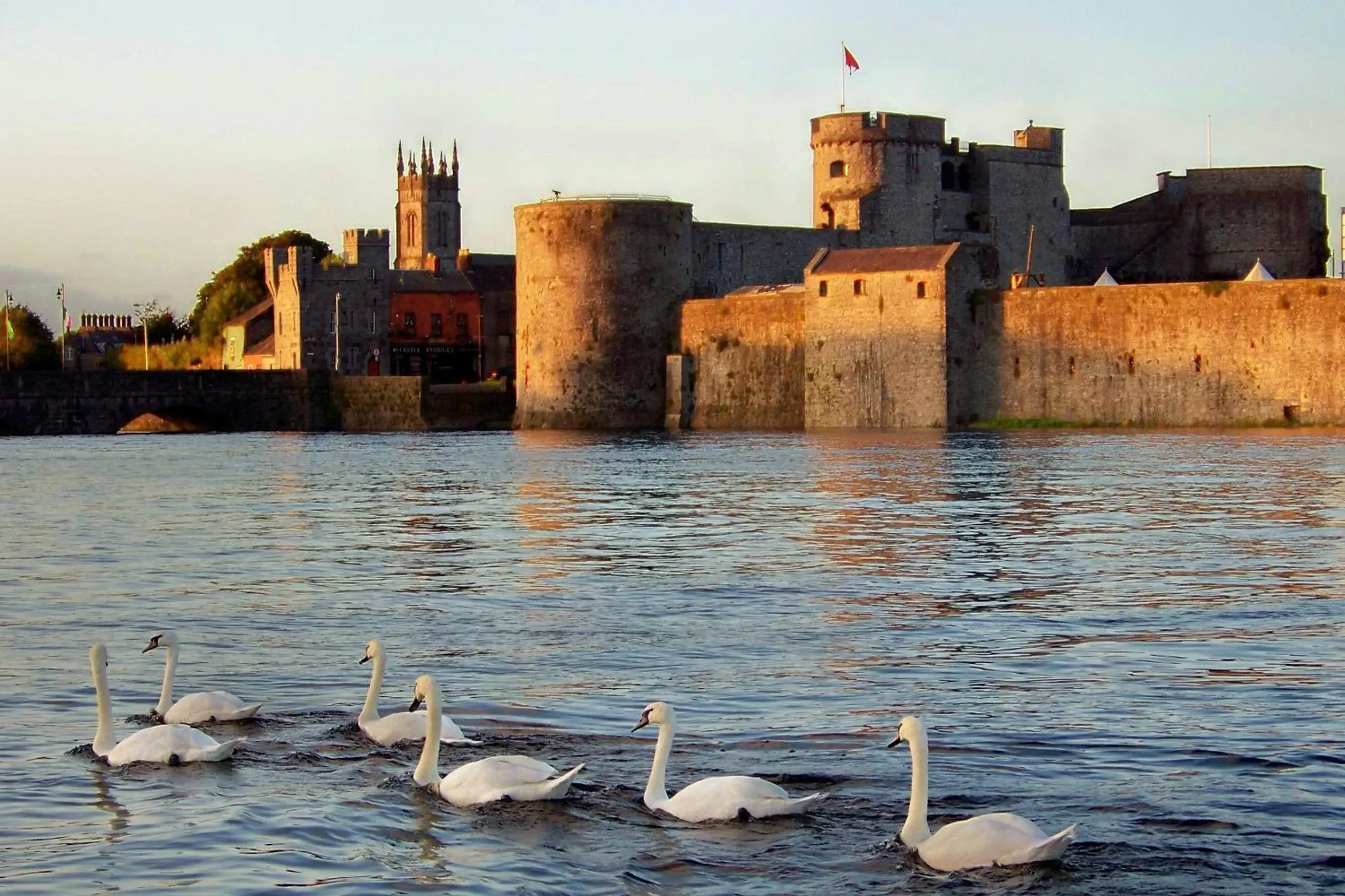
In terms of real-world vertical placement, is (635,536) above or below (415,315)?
below

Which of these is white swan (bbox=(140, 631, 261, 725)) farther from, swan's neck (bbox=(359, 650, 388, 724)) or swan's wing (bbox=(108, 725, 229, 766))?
swan's wing (bbox=(108, 725, 229, 766))

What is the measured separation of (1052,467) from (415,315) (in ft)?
161

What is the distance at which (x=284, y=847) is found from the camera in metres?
9.38

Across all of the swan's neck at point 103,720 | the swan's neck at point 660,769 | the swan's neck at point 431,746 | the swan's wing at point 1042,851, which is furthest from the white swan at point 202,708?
the swan's wing at point 1042,851

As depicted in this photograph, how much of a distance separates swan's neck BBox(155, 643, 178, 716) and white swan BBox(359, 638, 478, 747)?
4.07ft

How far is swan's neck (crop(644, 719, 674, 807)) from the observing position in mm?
9867

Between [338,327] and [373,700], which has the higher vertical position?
[338,327]

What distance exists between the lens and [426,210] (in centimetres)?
13888

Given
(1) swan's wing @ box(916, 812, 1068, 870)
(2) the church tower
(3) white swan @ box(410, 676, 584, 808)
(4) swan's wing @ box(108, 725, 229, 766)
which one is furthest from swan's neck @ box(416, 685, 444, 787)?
(2) the church tower

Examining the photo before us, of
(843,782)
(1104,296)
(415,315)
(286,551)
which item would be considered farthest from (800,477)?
(415,315)

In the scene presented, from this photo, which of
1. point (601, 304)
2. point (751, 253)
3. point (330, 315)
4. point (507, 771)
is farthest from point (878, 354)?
point (507, 771)

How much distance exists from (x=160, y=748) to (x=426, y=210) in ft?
426

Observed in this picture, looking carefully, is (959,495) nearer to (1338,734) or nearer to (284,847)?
(1338,734)

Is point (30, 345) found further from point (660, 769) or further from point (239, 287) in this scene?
point (660, 769)
